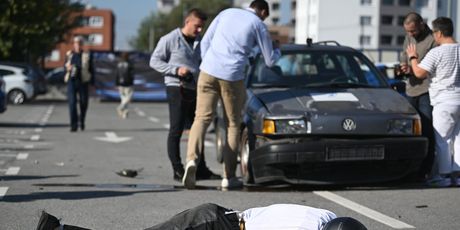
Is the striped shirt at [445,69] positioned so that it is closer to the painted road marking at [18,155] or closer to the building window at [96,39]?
the painted road marking at [18,155]

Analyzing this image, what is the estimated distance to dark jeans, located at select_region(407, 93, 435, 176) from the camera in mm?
9344

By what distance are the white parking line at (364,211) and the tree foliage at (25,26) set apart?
106 feet

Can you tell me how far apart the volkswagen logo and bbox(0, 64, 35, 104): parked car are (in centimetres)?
2567

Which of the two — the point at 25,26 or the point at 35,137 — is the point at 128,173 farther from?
the point at 25,26

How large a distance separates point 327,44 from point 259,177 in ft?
9.21

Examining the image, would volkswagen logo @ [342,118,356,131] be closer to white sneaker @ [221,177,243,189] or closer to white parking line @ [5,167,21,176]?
white sneaker @ [221,177,243,189]

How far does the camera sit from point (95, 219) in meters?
6.77

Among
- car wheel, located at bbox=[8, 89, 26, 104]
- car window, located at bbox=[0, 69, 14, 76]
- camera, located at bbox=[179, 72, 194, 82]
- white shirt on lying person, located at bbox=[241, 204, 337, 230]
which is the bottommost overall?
car wheel, located at bbox=[8, 89, 26, 104]

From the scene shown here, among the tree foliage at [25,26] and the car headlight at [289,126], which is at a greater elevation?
the tree foliage at [25,26]

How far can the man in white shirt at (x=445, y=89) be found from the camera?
8.97m

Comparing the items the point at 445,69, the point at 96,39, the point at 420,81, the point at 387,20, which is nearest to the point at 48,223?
the point at 445,69

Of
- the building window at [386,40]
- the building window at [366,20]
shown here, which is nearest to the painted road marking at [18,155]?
the building window at [366,20]

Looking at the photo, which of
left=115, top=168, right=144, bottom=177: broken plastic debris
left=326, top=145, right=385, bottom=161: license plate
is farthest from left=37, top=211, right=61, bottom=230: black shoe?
left=115, top=168, right=144, bottom=177: broken plastic debris

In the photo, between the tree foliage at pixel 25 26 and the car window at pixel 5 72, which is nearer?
the car window at pixel 5 72
